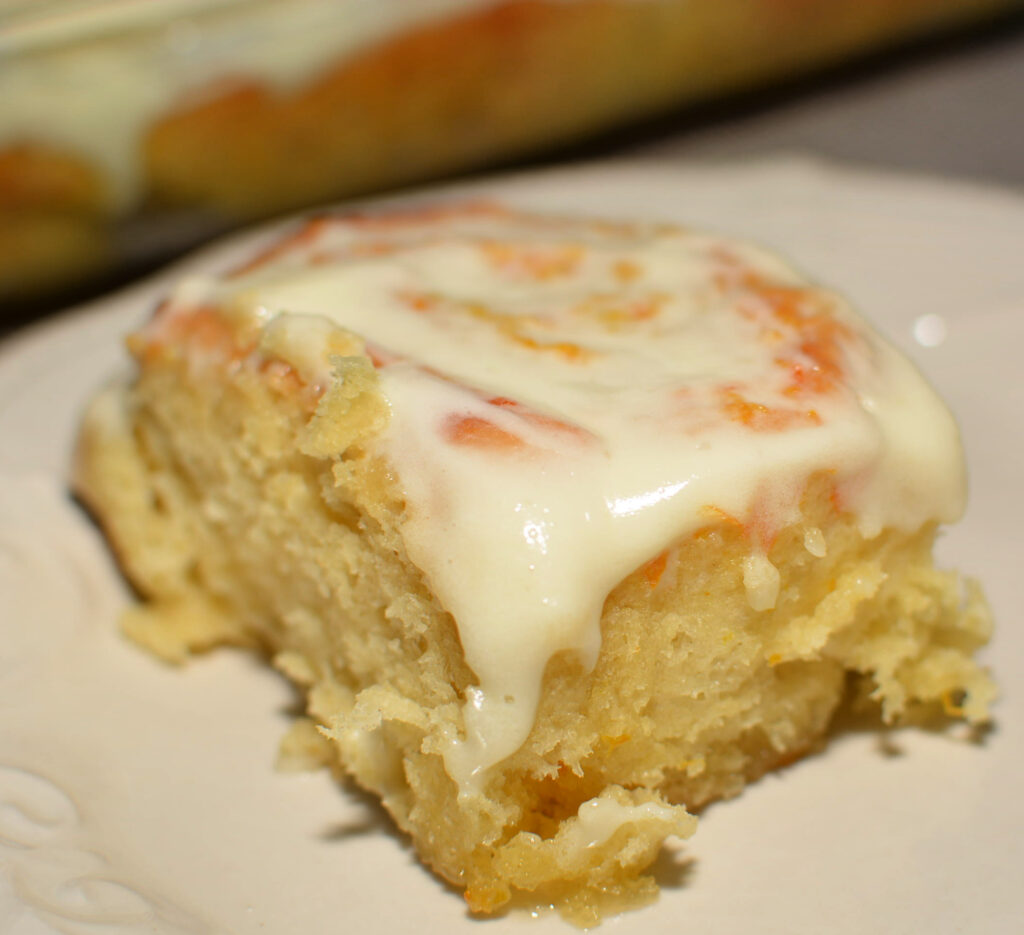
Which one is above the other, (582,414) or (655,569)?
(582,414)

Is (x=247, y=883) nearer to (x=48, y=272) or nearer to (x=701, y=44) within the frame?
(x=48, y=272)

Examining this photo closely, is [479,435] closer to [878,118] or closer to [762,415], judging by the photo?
[762,415]

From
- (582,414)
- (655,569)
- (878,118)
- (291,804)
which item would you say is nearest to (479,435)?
(582,414)

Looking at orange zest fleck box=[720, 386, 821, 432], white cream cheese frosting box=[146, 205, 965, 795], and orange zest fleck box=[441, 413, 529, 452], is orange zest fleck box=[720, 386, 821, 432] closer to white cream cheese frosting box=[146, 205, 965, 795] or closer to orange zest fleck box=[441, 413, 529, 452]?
white cream cheese frosting box=[146, 205, 965, 795]

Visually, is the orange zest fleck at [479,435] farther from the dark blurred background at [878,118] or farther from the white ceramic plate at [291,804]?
the dark blurred background at [878,118]

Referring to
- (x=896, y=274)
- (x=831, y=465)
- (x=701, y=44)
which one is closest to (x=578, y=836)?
(x=831, y=465)
